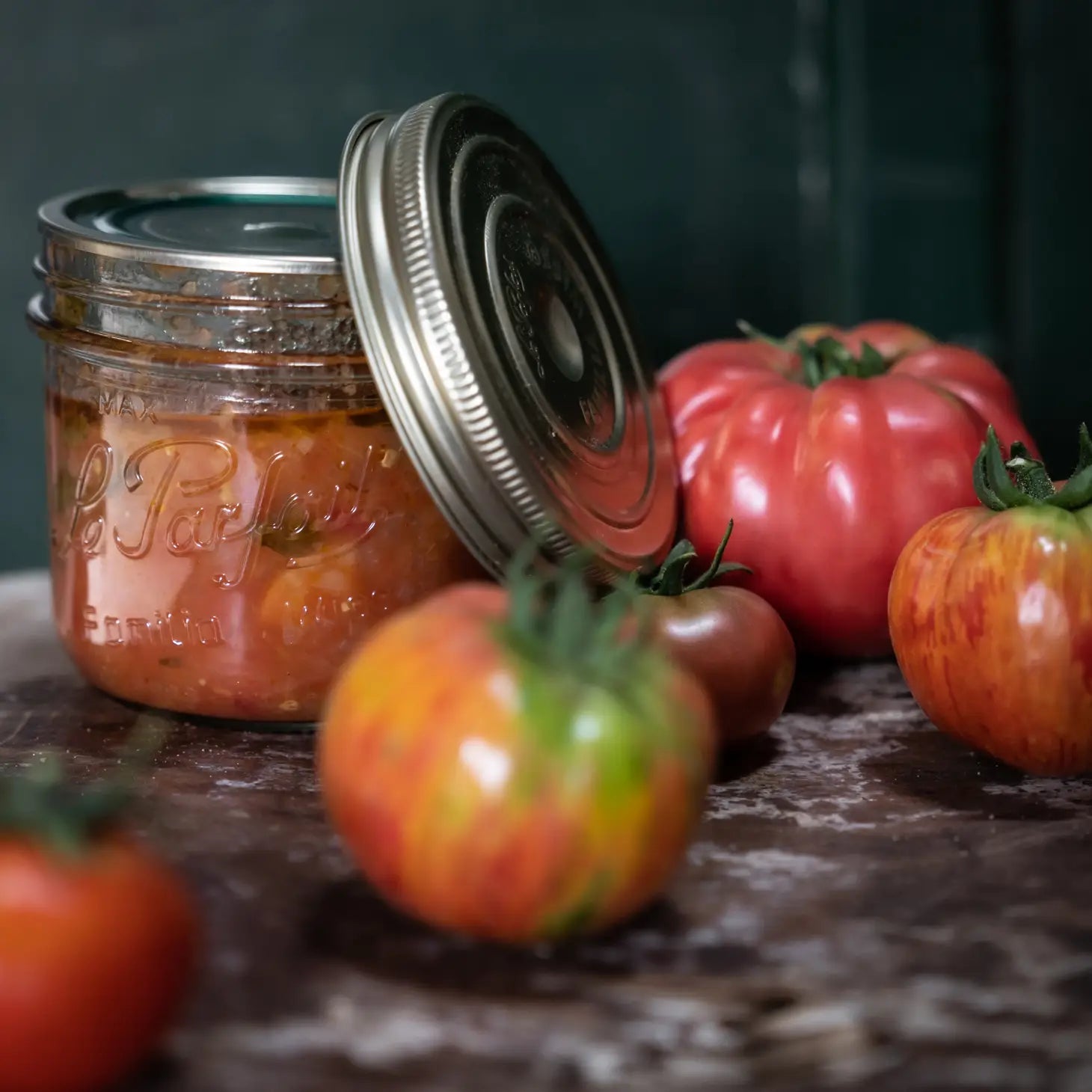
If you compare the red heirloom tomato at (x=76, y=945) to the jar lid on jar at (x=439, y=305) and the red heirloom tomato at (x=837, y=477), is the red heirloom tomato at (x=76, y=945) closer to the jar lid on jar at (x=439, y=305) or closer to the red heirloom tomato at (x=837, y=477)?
the jar lid on jar at (x=439, y=305)

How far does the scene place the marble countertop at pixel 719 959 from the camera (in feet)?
2.01

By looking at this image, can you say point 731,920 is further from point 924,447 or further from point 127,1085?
point 924,447

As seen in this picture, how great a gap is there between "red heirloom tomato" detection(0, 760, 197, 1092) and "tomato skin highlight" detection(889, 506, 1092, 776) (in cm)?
48

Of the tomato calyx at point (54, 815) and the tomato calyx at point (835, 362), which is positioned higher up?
the tomato calyx at point (835, 362)

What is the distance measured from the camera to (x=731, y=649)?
0.90m

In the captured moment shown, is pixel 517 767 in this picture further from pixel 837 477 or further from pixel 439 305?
pixel 837 477

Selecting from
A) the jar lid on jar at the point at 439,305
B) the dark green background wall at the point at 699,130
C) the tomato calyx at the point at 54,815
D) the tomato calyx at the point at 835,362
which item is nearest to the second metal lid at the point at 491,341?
the jar lid on jar at the point at 439,305

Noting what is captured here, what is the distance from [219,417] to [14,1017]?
0.43 meters

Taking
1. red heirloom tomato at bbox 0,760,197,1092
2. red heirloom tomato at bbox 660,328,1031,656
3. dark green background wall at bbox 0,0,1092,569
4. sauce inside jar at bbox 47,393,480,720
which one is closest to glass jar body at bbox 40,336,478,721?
sauce inside jar at bbox 47,393,480,720

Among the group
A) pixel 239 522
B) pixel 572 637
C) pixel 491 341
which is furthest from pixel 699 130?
pixel 572 637

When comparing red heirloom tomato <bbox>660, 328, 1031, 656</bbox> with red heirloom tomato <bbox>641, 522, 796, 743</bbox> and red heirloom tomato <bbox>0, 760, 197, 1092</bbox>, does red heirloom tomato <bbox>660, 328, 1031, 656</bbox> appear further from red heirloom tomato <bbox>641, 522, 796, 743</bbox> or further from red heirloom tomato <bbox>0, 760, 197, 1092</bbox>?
red heirloom tomato <bbox>0, 760, 197, 1092</bbox>

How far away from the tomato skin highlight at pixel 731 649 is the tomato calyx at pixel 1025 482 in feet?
0.51

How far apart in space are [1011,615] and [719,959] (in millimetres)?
277

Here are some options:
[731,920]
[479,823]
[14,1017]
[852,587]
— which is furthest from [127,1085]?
[852,587]
